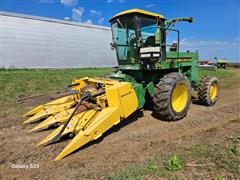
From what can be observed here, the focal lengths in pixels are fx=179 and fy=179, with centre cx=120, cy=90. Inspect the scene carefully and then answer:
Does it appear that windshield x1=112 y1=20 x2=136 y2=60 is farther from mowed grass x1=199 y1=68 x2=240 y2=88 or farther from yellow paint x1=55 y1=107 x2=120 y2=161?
mowed grass x1=199 y1=68 x2=240 y2=88

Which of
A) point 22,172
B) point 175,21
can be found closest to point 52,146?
point 22,172

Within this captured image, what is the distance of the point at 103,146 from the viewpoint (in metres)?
3.28

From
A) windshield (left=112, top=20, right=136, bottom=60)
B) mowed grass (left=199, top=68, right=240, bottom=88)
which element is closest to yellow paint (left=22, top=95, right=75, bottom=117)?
windshield (left=112, top=20, right=136, bottom=60)

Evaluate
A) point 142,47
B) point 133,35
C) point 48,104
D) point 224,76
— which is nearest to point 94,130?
point 48,104

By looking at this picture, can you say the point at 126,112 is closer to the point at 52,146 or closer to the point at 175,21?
the point at 52,146

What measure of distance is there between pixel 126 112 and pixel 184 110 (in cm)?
186

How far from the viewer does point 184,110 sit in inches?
184

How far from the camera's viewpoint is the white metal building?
1527 centimetres

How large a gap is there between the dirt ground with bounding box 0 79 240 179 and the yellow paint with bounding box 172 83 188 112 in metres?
0.34

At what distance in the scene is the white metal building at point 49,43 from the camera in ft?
50.1

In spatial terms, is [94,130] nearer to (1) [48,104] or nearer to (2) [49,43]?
(1) [48,104]

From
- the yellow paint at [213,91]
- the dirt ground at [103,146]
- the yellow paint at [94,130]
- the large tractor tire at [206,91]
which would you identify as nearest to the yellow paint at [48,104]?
the dirt ground at [103,146]

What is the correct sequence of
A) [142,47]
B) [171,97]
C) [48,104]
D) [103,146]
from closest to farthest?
[103,146] < [171,97] < [48,104] < [142,47]

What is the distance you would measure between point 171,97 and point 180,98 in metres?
0.73
